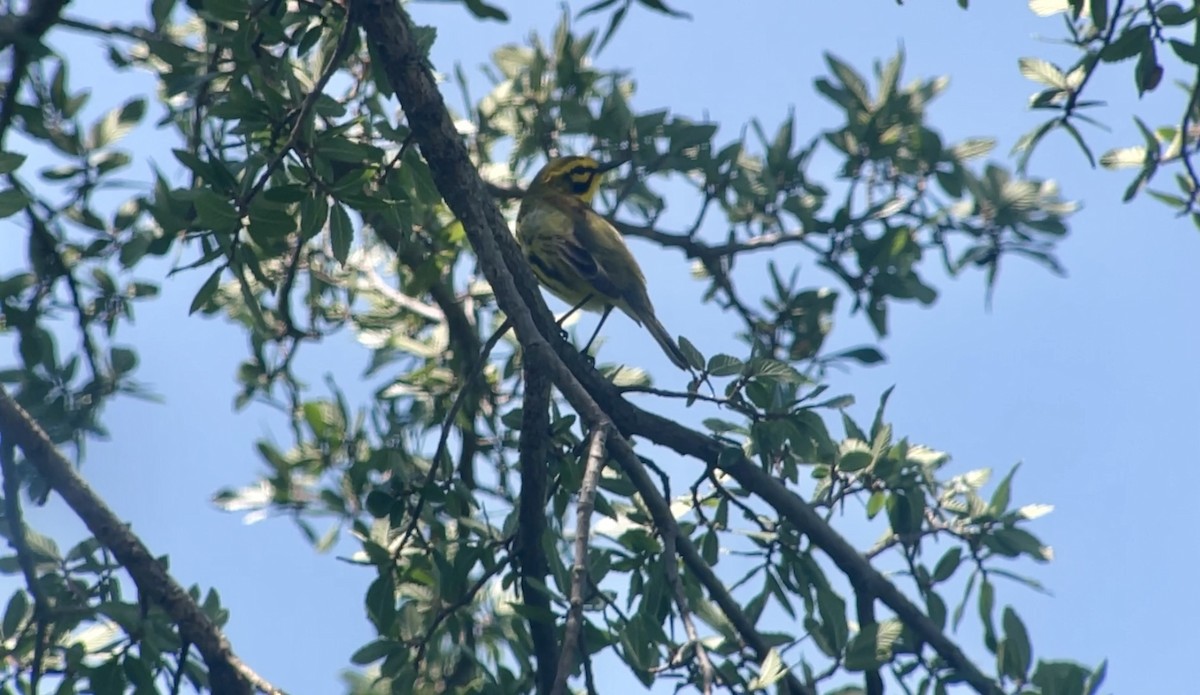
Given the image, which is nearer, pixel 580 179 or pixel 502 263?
pixel 502 263

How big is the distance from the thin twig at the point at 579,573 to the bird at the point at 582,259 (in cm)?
244

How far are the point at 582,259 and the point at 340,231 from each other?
2.42 metres

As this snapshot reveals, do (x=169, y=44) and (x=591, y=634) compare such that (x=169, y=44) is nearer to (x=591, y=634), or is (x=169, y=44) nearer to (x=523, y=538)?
(x=523, y=538)

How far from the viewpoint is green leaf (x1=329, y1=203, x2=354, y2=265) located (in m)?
3.18

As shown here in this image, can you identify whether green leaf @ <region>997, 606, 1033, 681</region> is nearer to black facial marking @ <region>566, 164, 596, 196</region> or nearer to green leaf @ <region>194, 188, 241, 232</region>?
green leaf @ <region>194, 188, 241, 232</region>

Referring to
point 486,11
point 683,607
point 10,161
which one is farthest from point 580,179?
point 683,607

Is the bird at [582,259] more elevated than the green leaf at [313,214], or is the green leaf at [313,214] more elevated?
the bird at [582,259]

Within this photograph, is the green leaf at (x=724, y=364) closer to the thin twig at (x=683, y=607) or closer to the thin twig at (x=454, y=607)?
the thin twig at (x=683, y=607)

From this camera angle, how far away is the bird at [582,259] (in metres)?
5.48

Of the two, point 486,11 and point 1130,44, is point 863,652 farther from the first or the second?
point 486,11

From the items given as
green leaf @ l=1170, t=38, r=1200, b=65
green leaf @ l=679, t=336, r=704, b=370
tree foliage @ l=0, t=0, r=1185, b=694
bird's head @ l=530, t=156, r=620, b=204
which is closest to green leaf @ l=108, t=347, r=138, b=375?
tree foliage @ l=0, t=0, r=1185, b=694

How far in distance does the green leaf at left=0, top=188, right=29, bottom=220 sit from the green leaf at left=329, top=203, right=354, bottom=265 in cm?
76

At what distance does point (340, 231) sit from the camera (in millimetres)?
3215

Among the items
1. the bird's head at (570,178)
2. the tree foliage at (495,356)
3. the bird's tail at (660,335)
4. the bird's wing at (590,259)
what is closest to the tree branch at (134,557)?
the tree foliage at (495,356)
